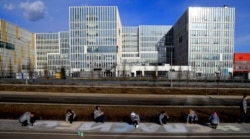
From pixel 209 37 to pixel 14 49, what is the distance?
101558mm

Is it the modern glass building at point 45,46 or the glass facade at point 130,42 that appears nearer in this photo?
the glass facade at point 130,42

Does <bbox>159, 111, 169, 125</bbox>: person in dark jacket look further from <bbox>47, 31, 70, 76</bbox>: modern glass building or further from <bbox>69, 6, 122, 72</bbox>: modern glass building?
<bbox>47, 31, 70, 76</bbox>: modern glass building

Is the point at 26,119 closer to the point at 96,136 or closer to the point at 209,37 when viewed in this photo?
the point at 96,136

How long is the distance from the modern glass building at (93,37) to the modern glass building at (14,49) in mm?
23448

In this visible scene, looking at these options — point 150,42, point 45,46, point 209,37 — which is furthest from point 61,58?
point 209,37

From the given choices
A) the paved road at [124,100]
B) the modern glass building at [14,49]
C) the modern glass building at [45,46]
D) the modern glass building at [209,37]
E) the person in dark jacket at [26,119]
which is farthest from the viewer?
the modern glass building at [45,46]

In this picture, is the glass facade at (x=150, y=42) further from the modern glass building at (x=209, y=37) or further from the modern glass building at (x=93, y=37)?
the modern glass building at (x=93, y=37)

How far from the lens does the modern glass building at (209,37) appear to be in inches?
3967

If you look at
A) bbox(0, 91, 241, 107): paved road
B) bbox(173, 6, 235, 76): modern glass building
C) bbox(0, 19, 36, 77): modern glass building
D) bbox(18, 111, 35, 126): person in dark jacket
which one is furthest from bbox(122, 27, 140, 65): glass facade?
bbox(18, 111, 35, 126): person in dark jacket

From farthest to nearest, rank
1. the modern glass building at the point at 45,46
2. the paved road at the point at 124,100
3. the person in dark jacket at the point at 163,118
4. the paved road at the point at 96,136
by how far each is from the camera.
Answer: the modern glass building at the point at 45,46 → the paved road at the point at 124,100 → the person in dark jacket at the point at 163,118 → the paved road at the point at 96,136

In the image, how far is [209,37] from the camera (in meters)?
102

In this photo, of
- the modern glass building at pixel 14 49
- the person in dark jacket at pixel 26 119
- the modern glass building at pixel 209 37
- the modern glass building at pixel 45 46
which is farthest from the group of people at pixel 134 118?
the modern glass building at pixel 45 46

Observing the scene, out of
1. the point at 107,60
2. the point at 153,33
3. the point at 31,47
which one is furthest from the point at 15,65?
the point at 153,33

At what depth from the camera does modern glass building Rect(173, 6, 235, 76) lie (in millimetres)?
100750
